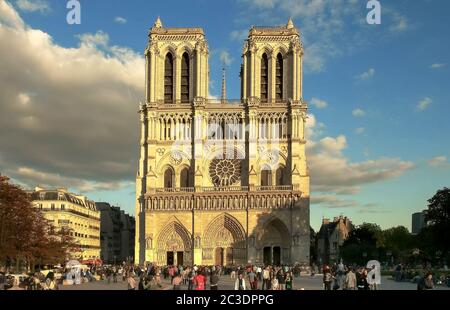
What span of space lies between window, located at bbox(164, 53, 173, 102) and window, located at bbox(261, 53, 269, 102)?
11.4 m

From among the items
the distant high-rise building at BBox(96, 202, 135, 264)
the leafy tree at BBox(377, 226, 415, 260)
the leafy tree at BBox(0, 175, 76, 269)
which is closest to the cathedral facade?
the leafy tree at BBox(0, 175, 76, 269)

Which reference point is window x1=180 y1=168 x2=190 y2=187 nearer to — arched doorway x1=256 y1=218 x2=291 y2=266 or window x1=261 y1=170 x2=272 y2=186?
window x1=261 y1=170 x2=272 y2=186

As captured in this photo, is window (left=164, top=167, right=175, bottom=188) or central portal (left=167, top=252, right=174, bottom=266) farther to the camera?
window (left=164, top=167, right=175, bottom=188)

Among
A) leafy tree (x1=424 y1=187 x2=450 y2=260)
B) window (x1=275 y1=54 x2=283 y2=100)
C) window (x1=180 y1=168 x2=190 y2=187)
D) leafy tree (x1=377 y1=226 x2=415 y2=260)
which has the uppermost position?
window (x1=275 y1=54 x2=283 y2=100)

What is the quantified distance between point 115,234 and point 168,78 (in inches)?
1941

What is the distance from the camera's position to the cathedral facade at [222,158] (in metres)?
76.9

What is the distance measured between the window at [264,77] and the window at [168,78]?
1138cm

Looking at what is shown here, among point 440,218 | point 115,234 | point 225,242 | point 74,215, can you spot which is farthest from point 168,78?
point 115,234

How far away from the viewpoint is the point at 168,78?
82375 mm

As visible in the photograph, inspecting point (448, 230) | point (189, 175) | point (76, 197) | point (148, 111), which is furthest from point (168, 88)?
point (448, 230)

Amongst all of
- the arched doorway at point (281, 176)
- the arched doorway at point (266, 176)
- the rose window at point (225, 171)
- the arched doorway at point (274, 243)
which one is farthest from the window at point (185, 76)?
the arched doorway at point (274, 243)

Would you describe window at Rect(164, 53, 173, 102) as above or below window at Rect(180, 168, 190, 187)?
above

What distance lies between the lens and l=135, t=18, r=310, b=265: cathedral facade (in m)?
76.9
